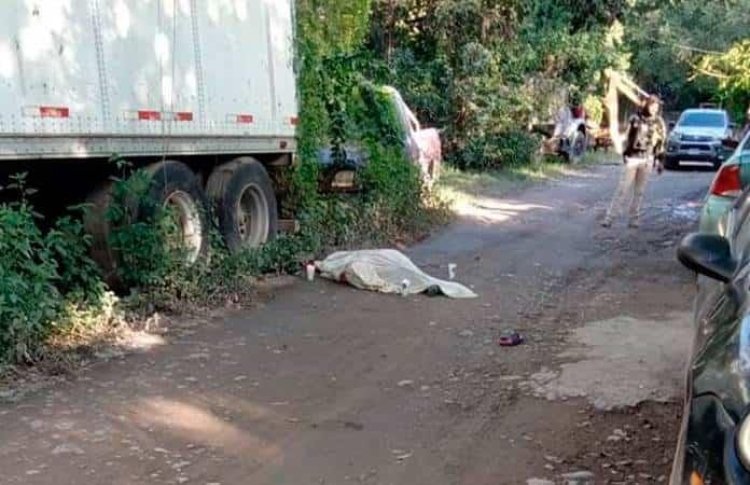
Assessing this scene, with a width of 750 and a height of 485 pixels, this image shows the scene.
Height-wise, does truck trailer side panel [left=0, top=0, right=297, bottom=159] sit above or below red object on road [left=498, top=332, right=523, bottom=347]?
above

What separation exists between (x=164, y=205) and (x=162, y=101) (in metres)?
0.90

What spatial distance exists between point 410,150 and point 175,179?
20.5 feet

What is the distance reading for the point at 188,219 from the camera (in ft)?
28.5

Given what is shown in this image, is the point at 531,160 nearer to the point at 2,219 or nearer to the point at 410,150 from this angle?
the point at 410,150

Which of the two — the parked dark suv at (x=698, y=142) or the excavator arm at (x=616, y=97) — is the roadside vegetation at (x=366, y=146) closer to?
the parked dark suv at (x=698, y=142)

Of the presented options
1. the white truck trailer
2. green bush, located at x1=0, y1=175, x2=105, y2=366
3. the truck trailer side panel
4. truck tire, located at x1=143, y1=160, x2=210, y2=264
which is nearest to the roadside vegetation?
green bush, located at x1=0, y1=175, x2=105, y2=366

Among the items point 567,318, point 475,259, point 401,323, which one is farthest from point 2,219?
point 475,259

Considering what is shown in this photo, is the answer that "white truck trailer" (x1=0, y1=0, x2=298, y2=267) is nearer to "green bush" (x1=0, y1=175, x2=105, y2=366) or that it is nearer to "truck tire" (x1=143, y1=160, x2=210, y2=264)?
"truck tire" (x1=143, y1=160, x2=210, y2=264)

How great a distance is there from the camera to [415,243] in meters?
11.8

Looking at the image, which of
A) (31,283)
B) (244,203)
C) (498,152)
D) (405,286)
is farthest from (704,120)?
(31,283)

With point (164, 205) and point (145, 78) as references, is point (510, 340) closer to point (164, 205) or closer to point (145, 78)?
point (164, 205)

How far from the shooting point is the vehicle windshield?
84.3 feet

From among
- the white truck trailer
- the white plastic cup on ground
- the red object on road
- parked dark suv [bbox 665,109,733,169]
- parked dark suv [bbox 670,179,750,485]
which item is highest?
the white truck trailer

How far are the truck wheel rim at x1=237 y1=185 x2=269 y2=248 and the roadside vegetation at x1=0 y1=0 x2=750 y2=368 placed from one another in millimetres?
337
